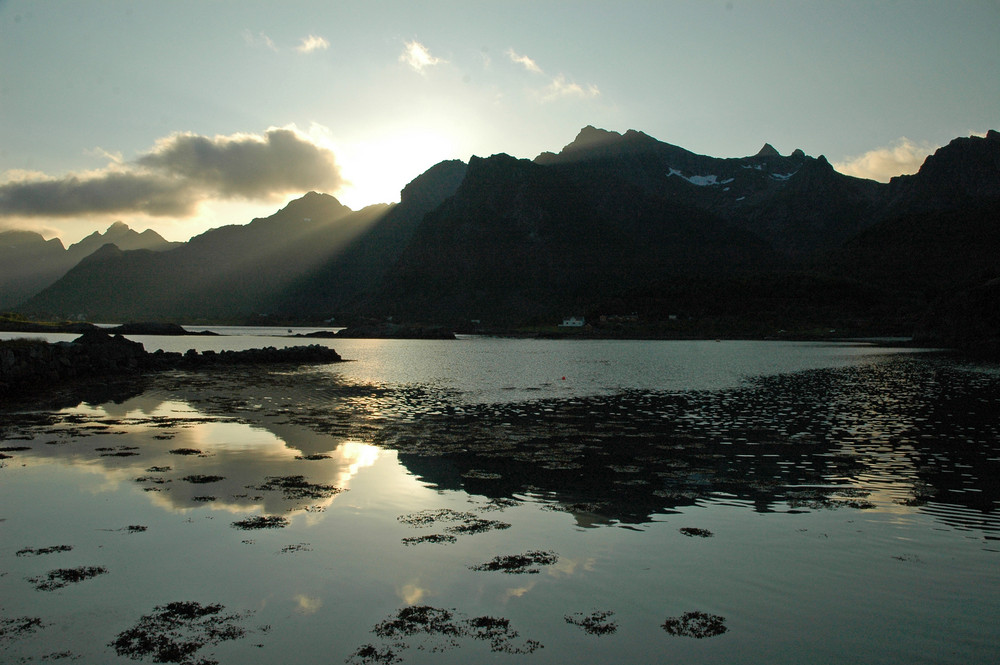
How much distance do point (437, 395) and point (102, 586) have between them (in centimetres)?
3501

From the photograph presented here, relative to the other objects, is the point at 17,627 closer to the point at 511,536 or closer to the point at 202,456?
the point at 511,536

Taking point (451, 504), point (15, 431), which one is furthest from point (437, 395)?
point (451, 504)

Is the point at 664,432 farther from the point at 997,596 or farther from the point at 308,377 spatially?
the point at 308,377

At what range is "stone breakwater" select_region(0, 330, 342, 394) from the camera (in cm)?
4808

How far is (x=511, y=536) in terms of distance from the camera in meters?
14.5

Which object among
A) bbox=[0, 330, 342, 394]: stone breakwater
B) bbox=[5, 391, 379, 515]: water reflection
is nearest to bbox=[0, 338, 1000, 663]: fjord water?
bbox=[5, 391, 379, 515]: water reflection

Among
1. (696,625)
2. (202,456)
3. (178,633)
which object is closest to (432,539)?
(178,633)

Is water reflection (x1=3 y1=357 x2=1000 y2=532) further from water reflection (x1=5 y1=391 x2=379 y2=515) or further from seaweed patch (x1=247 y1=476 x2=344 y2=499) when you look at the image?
seaweed patch (x1=247 y1=476 x2=344 y2=499)

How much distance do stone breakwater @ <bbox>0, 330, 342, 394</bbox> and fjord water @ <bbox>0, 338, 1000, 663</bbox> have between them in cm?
1895

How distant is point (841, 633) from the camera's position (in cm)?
980

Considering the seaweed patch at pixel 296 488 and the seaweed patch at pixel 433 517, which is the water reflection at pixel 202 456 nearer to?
the seaweed patch at pixel 296 488

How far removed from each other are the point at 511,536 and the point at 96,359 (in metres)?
60.4

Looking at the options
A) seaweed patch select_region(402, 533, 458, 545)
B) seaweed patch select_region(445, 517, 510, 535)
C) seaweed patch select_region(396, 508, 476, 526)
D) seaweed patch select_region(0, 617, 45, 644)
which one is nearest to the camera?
seaweed patch select_region(0, 617, 45, 644)

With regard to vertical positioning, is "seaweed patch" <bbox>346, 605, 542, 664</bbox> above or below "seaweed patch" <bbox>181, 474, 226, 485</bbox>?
above
